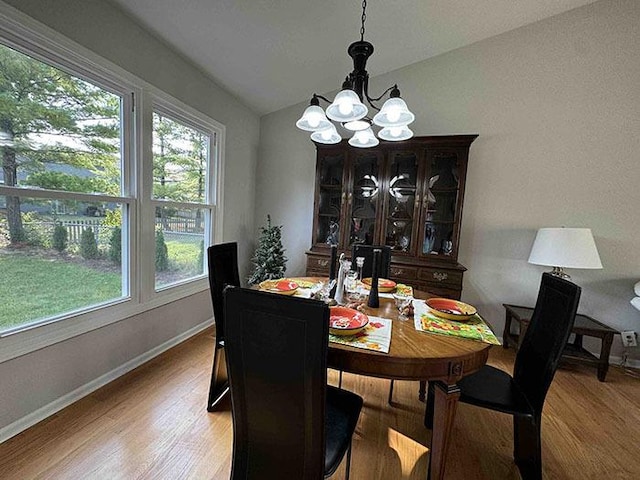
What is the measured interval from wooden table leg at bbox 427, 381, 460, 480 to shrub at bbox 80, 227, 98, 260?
2.20 metres

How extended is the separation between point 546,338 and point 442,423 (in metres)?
0.69

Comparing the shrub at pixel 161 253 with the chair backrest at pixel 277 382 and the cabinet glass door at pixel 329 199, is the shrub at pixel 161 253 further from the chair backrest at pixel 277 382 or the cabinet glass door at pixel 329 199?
the chair backrest at pixel 277 382

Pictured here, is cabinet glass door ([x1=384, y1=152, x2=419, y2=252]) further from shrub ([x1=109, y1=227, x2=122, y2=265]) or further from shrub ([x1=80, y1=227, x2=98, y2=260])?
shrub ([x1=80, y1=227, x2=98, y2=260])

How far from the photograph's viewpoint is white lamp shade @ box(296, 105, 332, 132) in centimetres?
175

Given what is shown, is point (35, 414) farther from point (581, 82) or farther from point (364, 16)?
point (581, 82)

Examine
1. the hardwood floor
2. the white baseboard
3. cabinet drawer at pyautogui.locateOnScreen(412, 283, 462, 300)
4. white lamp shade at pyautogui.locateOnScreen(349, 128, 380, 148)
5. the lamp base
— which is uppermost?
white lamp shade at pyautogui.locateOnScreen(349, 128, 380, 148)

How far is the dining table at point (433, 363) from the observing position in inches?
44.4

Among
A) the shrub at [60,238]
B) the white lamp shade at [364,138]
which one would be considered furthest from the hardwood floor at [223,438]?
the white lamp shade at [364,138]

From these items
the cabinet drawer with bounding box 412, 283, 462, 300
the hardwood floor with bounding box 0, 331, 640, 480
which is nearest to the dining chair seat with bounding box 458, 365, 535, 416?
the hardwood floor with bounding box 0, 331, 640, 480

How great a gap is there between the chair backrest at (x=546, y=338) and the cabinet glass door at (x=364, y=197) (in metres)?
1.73

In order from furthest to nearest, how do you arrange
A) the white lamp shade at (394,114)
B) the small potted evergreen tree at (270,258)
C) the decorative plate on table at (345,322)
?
the small potted evergreen tree at (270,258) → the white lamp shade at (394,114) → the decorative plate on table at (345,322)

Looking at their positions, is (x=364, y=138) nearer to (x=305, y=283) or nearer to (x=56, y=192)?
(x=305, y=283)

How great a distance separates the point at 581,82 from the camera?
9.16 ft

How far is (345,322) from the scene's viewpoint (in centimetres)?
131
